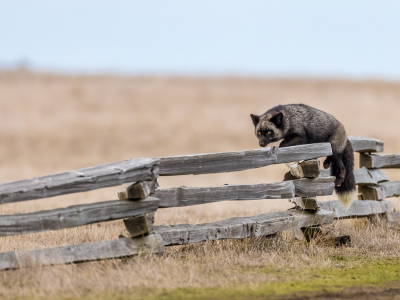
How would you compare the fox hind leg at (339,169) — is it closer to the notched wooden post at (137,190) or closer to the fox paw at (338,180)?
the fox paw at (338,180)

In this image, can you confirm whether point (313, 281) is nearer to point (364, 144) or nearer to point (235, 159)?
point (235, 159)

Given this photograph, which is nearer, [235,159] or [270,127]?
[235,159]

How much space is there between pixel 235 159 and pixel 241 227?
92cm

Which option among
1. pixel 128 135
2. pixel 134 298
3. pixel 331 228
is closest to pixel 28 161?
pixel 128 135

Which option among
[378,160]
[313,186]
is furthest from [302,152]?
[378,160]

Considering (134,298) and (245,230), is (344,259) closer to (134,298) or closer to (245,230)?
(245,230)

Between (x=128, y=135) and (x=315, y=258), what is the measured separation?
2047 cm

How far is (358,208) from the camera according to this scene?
8.38m

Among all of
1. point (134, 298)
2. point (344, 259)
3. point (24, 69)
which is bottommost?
point (344, 259)

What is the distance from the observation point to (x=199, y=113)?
94.7ft

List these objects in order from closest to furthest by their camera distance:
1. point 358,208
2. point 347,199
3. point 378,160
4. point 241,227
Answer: point 241,227 < point 347,199 < point 358,208 < point 378,160

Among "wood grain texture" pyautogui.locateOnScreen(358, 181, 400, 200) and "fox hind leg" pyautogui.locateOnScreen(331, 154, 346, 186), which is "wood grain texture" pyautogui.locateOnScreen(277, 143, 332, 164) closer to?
"fox hind leg" pyautogui.locateOnScreen(331, 154, 346, 186)

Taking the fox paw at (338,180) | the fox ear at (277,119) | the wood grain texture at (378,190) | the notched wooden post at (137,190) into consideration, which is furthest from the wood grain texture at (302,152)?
the wood grain texture at (378,190)

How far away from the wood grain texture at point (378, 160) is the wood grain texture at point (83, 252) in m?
5.01
